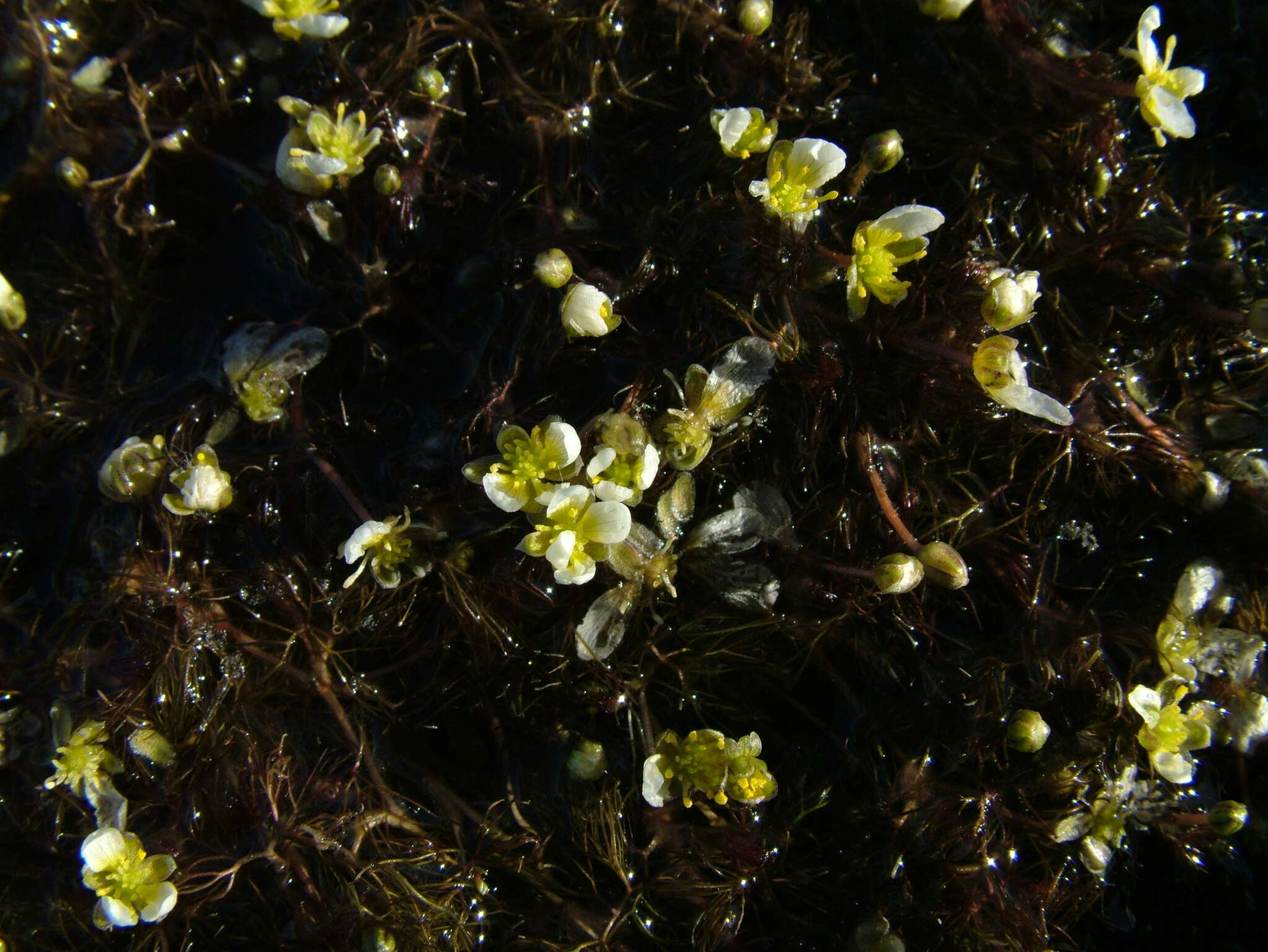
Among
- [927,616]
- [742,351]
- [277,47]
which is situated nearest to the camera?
[742,351]

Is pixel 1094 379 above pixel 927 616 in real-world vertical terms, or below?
above

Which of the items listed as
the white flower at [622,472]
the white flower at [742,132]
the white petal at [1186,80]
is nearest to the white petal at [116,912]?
the white flower at [622,472]

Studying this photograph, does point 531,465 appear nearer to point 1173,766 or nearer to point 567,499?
point 567,499

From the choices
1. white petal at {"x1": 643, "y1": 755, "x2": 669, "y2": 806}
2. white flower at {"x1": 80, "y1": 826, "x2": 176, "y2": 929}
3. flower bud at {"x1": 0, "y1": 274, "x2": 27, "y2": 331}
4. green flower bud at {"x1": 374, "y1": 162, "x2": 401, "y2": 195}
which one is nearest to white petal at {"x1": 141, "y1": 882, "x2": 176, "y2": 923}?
white flower at {"x1": 80, "y1": 826, "x2": 176, "y2": 929}

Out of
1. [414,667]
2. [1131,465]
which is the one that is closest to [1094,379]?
[1131,465]

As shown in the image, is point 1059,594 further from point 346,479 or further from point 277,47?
point 277,47

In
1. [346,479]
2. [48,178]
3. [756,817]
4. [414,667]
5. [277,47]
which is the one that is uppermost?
[277,47]

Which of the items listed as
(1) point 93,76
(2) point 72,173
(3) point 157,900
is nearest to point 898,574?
(3) point 157,900

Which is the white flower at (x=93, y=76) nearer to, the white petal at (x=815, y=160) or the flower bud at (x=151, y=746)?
the flower bud at (x=151, y=746)
